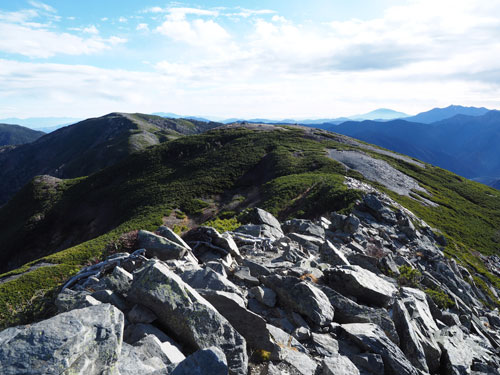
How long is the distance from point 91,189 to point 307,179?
5309 centimetres

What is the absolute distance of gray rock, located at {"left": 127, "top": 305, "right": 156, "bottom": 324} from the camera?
20.1ft

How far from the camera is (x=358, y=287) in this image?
32.3 ft

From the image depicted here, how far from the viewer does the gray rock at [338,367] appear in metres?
6.02

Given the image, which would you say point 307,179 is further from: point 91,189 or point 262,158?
point 91,189

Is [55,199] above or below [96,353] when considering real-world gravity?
below

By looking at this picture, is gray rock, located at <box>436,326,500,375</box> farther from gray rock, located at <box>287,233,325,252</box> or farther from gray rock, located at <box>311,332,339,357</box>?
gray rock, located at <box>287,233,325,252</box>

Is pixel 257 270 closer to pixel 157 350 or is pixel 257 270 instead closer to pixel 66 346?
pixel 157 350

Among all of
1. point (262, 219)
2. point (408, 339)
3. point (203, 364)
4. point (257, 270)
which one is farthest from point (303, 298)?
point (262, 219)

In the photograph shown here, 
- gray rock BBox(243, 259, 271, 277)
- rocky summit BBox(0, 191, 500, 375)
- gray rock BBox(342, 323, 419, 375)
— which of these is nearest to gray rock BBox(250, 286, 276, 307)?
rocky summit BBox(0, 191, 500, 375)

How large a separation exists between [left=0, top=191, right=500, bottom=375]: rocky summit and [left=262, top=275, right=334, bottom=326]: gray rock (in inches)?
1.2

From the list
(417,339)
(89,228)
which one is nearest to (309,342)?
(417,339)

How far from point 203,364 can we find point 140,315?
2267 millimetres

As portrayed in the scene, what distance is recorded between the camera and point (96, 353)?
4.40 meters

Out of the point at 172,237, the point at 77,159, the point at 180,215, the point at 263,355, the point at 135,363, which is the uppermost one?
the point at 135,363
